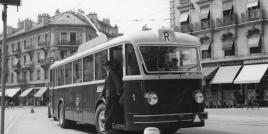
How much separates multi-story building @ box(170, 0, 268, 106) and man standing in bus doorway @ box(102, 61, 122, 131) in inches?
954

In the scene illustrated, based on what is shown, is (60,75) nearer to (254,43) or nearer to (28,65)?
(254,43)

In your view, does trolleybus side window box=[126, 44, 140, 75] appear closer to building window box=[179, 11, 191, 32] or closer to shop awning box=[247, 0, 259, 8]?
shop awning box=[247, 0, 259, 8]

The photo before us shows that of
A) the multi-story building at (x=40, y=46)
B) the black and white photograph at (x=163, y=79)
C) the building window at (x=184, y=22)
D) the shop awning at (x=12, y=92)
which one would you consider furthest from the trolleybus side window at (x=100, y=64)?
the shop awning at (x=12, y=92)

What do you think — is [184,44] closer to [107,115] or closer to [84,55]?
[107,115]

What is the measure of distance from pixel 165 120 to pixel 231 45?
92.1ft

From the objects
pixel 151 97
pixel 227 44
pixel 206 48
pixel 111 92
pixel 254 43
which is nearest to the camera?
pixel 151 97

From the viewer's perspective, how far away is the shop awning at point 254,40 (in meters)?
34.3

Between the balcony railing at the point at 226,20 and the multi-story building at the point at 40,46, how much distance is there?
27896mm

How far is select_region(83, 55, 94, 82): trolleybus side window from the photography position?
40.7 ft

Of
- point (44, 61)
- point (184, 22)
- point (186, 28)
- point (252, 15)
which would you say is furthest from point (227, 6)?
point (44, 61)

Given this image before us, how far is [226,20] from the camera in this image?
122 ft

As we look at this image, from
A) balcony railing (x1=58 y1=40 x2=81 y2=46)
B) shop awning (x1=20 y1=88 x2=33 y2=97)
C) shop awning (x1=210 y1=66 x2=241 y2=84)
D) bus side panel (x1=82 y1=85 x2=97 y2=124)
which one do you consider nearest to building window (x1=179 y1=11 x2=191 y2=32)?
shop awning (x1=210 y1=66 x2=241 y2=84)

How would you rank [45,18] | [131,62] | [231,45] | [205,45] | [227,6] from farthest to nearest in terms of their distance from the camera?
[45,18], [205,45], [227,6], [231,45], [131,62]

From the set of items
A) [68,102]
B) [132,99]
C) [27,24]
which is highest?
[27,24]
